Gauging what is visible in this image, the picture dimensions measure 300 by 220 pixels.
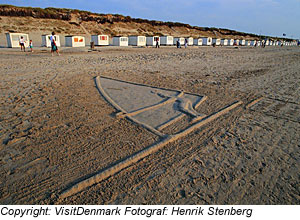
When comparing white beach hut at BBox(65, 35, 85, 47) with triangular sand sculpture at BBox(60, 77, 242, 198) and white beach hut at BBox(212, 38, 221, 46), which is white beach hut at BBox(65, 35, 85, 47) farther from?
white beach hut at BBox(212, 38, 221, 46)

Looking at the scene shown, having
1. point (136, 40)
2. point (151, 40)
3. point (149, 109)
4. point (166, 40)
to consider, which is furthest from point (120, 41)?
point (149, 109)

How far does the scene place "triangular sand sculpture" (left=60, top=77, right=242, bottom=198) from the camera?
2.42 meters

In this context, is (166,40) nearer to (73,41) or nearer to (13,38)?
(73,41)

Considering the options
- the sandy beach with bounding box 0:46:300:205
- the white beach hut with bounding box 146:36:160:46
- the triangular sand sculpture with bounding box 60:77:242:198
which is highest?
the white beach hut with bounding box 146:36:160:46

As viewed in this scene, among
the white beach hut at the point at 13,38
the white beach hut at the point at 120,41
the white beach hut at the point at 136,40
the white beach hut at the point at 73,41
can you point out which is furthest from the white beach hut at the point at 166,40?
the white beach hut at the point at 13,38

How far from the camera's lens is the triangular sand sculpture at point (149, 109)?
7.94 feet

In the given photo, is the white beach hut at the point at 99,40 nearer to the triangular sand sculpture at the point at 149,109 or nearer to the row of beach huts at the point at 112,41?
the row of beach huts at the point at 112,41

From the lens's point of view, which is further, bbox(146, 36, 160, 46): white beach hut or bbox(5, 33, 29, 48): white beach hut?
bbox(146, 36, 160, 46): white beach hut

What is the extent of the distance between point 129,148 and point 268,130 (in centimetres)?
250

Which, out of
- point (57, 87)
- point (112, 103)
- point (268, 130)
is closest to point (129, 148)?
point (112, 103)

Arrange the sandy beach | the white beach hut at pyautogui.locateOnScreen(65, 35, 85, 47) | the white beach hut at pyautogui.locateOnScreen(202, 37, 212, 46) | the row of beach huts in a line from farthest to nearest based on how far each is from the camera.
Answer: the white beach hut at pyautogui.locateOnScreen(202, 37, 212, 46)
the white beach hut at pyautogui.locateOnScreen(65, 35, 85, 47)
the row of beach huts
the sandy beach

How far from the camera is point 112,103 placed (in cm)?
447

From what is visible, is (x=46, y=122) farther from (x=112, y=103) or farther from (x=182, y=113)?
(x=182, y=113)

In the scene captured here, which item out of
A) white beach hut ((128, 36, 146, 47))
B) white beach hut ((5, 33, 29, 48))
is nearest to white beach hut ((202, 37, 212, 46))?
white beach hut ((128, 36, 146, 47))
